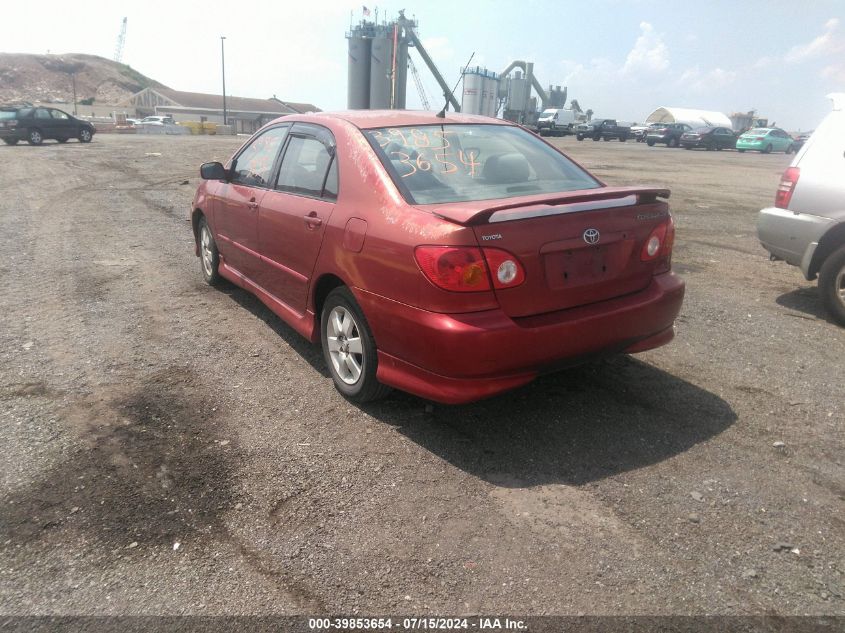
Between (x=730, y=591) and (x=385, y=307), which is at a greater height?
(x=385, y=307)

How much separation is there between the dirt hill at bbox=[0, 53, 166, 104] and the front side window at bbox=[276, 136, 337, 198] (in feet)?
504

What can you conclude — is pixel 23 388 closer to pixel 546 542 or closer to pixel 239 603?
pixel 239 603

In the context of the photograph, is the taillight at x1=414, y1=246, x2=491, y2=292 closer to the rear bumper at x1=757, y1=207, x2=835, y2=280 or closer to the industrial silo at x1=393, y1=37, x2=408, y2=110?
the rear bumper at x1=757, y1=207, x2=835, y2=280

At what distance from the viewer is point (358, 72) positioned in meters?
74.8

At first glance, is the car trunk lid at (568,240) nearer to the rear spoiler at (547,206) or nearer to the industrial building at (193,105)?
the rear spoiler at (547,206)

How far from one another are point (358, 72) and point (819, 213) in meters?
74.8

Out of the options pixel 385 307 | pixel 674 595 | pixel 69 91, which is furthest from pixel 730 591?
pixel 69 91

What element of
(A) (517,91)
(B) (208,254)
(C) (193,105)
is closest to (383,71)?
(A) (517,91)

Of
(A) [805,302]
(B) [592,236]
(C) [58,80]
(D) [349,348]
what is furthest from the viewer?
(C) [58,80]

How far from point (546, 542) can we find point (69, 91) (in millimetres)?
170546

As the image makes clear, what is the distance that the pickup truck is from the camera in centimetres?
4750

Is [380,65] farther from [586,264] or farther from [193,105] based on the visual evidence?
[586,264]

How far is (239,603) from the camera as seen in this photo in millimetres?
2436

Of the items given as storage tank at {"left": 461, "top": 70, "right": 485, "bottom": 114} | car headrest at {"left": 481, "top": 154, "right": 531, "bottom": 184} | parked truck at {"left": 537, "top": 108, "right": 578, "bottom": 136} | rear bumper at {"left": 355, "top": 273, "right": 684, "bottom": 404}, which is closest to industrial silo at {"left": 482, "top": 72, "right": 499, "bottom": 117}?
storage tank at {"left": 461, "top": 70, "right": 485, "bottom": 114}
